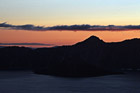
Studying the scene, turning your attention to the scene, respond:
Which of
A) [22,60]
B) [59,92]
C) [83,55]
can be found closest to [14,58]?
[22,60]

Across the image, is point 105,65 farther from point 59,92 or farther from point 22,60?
point 59,92

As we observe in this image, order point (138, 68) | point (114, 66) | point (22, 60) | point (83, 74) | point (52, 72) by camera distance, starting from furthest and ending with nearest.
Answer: point (22, 60) < point (114, 66) < point (138, 68) < point (52, 72) < point (83, 74)

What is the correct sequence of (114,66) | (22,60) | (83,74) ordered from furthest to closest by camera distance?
(22,60) → (114,66) → (83,74)

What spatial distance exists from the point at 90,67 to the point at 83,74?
812cm

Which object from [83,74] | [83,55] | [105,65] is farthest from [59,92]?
[83,55]

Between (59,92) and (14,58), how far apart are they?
13748 cm

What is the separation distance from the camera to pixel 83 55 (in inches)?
7825

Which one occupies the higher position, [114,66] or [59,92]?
[59,92]

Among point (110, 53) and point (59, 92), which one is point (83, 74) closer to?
point (59, 92)

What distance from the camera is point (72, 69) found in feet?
400

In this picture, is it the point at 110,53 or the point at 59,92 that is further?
the point at 110,53

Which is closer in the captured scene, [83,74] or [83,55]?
[83,74]

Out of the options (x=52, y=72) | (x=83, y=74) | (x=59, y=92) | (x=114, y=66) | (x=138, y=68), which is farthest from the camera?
(x=114, y=66)

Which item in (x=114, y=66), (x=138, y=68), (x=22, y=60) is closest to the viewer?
(x=138, y=68)
